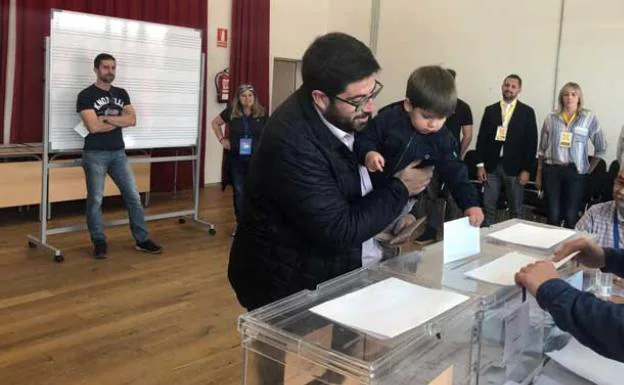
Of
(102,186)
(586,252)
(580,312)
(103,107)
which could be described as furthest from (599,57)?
(580,312)

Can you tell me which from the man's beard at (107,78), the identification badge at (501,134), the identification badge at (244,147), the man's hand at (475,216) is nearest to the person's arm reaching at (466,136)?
the identification badge at (501,134)

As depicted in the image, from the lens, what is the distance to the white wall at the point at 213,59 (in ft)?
24.1

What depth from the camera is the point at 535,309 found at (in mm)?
1428

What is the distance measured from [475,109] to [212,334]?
4701 millimetres

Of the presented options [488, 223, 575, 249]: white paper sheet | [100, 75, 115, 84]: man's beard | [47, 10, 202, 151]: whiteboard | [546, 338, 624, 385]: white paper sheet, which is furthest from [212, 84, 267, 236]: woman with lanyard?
[546, 338, 624, 385]: white paper sheet

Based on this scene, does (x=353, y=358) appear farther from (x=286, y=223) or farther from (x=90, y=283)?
(x=90, y=283)

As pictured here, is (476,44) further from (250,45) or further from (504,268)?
(504,268)

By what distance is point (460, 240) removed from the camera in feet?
5.06

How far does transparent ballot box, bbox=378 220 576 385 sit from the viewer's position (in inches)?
49.5

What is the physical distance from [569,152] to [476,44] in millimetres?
2276

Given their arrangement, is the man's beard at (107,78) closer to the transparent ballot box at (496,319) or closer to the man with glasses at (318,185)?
the man with glasses at (318,185)

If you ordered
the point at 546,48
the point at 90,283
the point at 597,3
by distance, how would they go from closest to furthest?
the point at 90,283, the point at 597,3, the point at 546,48

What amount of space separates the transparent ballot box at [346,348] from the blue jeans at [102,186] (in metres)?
3.65

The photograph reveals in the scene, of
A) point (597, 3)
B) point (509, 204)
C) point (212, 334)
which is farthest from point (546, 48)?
point (212, 334)
